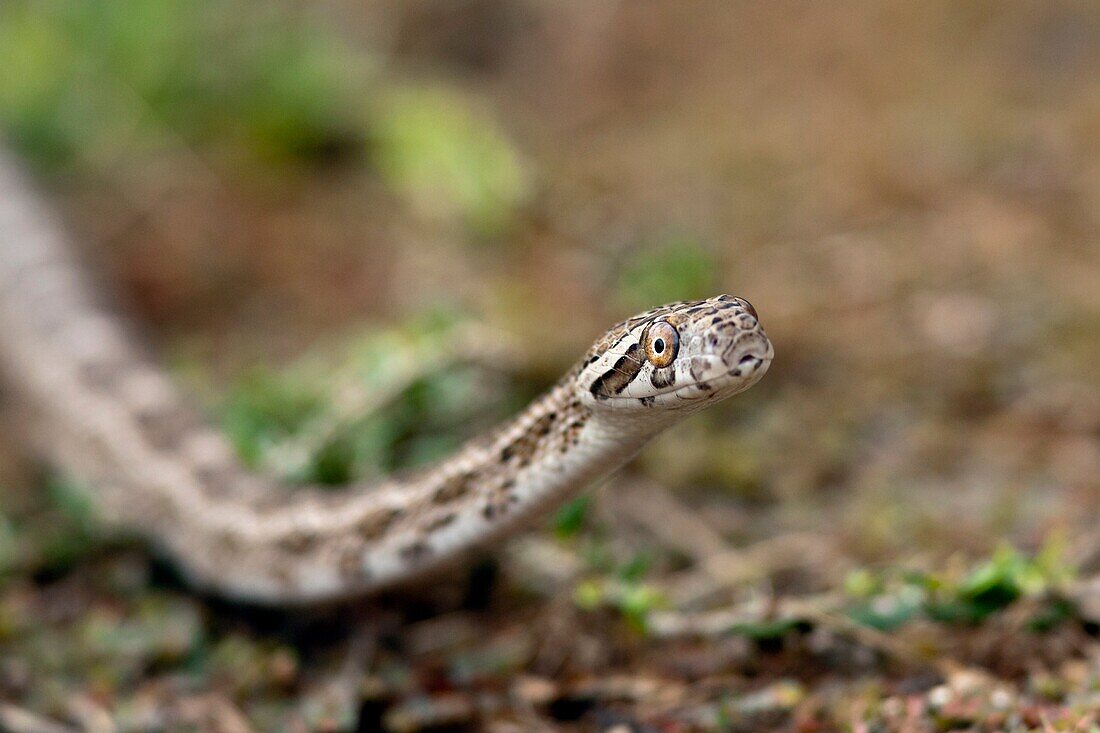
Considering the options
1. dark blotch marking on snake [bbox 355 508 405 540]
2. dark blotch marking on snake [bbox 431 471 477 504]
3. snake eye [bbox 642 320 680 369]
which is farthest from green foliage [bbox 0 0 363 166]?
snake eye [bbox 642 320 680 369]

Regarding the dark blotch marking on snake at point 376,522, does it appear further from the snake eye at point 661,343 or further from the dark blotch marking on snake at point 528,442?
the snake eye at point 661,343

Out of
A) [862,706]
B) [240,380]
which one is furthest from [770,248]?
[862,706]

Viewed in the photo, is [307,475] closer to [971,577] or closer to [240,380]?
[240,380]

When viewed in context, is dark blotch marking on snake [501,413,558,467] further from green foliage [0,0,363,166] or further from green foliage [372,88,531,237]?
green foliage [0,0,363,166]

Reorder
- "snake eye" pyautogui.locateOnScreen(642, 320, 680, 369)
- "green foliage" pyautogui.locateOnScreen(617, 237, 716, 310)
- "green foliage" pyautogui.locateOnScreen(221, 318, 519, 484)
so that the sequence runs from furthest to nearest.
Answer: "green foliage" pyautogui.locateOnScreen(617, 237, 716, 310) → "green foliage" pyautogui.locateOnScreen(221, 318, 519, 484) → "snake eye" pyautogui.locateOnScreen(642, 320, 680, 369)

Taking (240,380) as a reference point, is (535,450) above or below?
below

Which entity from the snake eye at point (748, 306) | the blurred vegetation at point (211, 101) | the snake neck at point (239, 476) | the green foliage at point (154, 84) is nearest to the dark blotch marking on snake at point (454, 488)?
the snake neck at point (239, 476)
